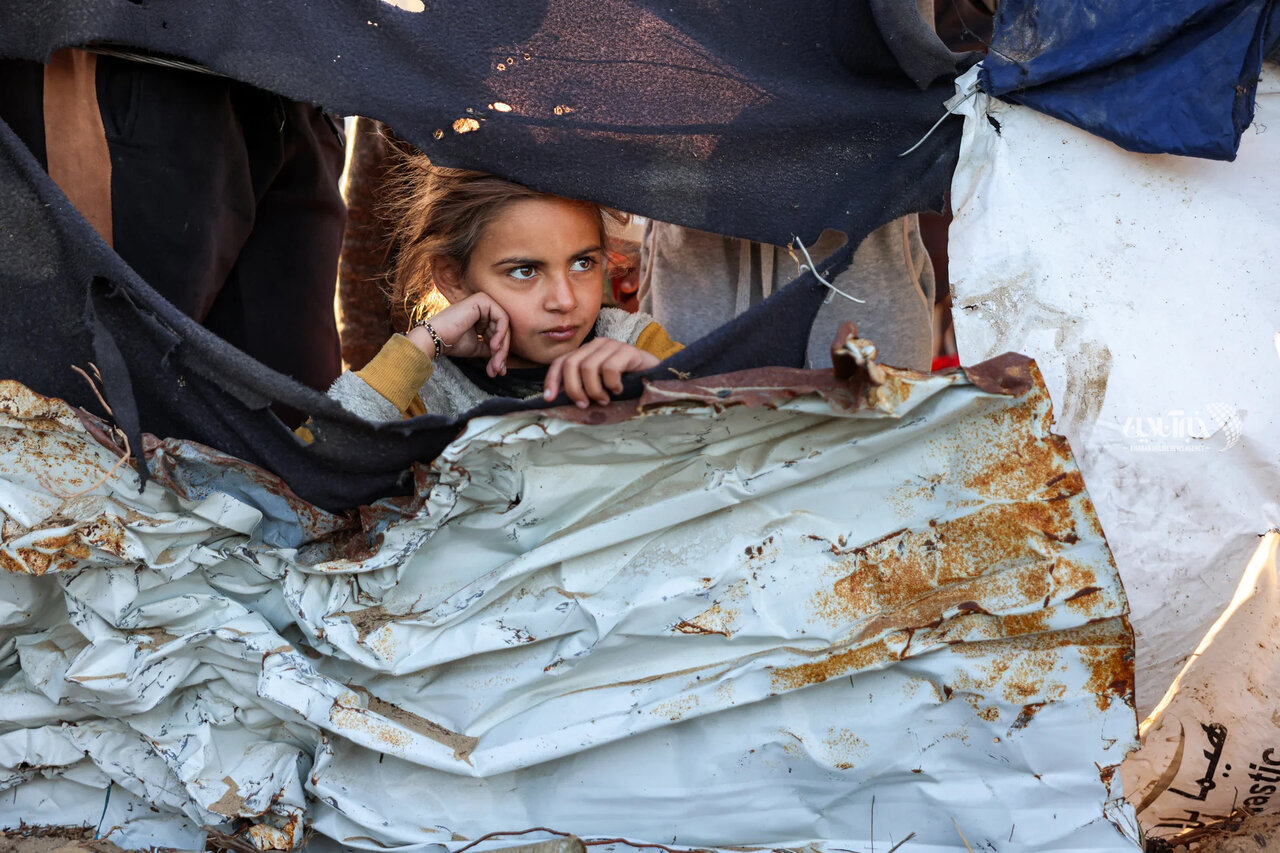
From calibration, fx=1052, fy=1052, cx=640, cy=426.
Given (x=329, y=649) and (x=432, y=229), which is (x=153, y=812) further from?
(x=432, y=229)

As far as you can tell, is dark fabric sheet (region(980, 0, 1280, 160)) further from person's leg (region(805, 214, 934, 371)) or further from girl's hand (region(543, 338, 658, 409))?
girl's hand (region(543, 338, 658, 409))

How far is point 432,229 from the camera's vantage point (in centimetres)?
208

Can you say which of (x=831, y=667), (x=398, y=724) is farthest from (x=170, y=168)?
(x=831, y=667)

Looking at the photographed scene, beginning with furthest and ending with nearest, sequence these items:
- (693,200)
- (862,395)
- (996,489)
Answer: (693,200), (996,489), (862,395)

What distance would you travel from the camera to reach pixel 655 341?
2045 mm

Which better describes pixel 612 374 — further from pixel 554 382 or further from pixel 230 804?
pixel 230 804

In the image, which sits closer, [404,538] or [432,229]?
[404,538]

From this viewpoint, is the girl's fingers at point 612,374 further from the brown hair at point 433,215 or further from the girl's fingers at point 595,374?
the brown hair at point 433,215

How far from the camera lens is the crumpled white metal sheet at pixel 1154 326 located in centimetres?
159

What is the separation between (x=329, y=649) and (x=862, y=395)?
84 cm

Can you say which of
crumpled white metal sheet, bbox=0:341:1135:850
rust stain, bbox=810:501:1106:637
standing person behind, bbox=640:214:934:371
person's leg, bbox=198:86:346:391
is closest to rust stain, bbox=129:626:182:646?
crumpled white metal sheet, bbox=0:341:1135:850

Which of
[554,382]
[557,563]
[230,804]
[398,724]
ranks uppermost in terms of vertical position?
[554,382]

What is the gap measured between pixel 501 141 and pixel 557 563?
0.67 meters

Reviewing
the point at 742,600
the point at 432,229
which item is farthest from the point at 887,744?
the point at 432,229
